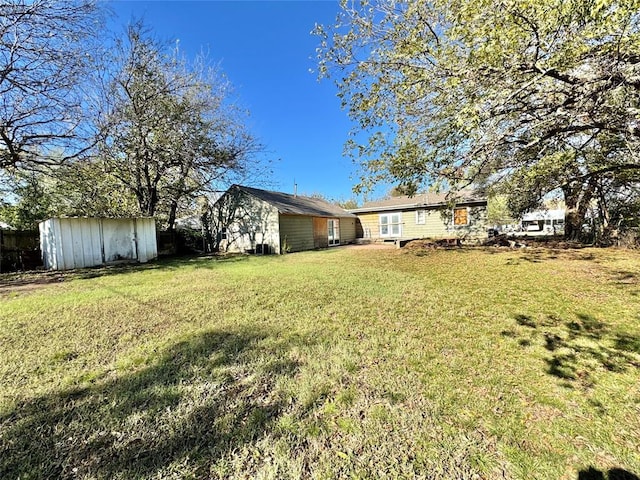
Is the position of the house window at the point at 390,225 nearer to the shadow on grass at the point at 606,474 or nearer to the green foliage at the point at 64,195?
the green foliage at the point at 64,195

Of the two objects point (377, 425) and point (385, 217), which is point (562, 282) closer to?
point (377, 425)

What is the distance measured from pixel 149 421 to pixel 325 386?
142 cm

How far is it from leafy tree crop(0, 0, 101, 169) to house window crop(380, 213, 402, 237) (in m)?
16.3

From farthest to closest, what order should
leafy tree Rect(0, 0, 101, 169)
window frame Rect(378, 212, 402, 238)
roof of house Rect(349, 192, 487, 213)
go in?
1. window frame Rect(378, 212, 402, 238)
2. roof of house Rect(349, 192, 487, 213)
3. leafy tree Rect(0, 0, 101, 169)

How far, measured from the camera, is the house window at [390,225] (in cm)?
1895

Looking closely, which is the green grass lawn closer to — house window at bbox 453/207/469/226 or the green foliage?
the green foliage

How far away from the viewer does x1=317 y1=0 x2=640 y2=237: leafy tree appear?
372cm

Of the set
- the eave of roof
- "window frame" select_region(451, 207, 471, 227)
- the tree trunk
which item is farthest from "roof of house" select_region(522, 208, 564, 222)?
the tree trunk

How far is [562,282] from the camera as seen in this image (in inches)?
239

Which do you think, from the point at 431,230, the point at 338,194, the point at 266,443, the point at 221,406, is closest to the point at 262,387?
the point at 221,406

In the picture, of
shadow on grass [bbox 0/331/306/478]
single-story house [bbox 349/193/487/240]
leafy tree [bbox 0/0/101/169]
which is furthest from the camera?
single-story house [bbox 349/193/487/240]

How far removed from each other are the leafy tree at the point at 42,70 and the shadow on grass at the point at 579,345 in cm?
1186

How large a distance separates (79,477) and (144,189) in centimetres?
1436

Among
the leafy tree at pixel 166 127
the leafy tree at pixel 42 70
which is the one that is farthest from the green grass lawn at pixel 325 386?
the leafy tree at pixel 166 127
